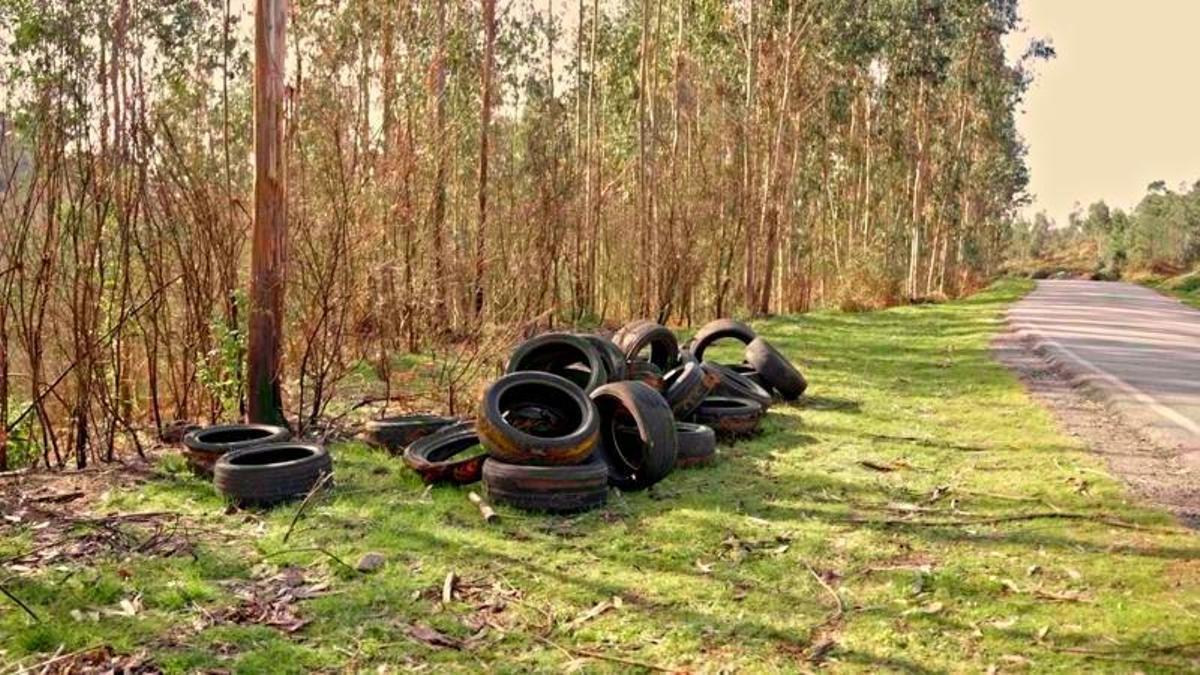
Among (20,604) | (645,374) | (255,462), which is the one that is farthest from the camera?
(645,374)

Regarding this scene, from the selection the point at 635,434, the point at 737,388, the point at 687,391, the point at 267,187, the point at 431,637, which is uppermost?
the point at 267,187

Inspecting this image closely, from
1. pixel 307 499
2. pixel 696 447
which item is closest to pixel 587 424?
pixel 696 447

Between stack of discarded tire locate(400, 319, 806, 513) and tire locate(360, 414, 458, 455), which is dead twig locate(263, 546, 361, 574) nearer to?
stack of discarded tire locate(400, 319, 806, 513)

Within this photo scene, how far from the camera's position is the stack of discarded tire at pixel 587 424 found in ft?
21.7

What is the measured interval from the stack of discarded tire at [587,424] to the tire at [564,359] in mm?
13

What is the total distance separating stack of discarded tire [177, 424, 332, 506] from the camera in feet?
21.6

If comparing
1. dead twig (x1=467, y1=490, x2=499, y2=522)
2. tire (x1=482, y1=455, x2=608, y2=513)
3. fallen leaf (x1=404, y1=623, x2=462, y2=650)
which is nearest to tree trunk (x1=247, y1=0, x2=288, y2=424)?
dead twig (x1=467, y1=490, x2=499, y2=522)

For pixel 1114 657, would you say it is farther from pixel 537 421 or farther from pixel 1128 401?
pixel 1128 401

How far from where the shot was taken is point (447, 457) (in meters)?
7.84

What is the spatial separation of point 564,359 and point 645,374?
2.94ft

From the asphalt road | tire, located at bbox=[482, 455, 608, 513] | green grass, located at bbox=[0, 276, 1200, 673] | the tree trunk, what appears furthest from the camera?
the asphalt road

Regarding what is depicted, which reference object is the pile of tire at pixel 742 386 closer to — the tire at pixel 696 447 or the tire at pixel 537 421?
the tire at pixel 696 447

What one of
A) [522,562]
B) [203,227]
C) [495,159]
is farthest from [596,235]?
[522,562]

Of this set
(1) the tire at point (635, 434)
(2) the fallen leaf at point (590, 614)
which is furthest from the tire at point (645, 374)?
(2) the fallen leaf at point (590, 614)
